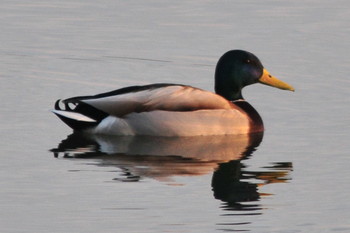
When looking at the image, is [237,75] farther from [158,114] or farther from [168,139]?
[168,139]

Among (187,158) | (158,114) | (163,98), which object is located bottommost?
(187,158)

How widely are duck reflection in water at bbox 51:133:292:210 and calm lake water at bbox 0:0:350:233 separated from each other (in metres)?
0.02

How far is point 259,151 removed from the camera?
15.2 metres

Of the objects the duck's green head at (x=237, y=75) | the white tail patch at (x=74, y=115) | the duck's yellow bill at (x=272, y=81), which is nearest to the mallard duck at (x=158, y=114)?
the white tail patch at (x=74, y=115)

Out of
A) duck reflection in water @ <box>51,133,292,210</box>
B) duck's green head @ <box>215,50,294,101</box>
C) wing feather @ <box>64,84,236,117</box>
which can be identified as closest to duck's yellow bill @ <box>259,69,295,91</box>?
duck's green head @ <box>215,50,294,101</box>

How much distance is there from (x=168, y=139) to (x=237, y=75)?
1.55m

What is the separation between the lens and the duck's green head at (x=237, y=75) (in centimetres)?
1695

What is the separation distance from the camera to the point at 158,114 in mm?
16172

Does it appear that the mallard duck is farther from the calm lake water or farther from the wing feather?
the calm lake water

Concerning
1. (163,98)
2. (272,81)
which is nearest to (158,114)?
(163,98)

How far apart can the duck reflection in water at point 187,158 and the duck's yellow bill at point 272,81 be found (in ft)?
3.24

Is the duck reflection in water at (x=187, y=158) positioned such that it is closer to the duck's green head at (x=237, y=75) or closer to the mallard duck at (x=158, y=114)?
the mallard duck at (x=158, y=114)

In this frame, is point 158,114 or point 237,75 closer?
point 158,114

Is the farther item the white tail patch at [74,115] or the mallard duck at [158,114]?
the mallard duck at [158,114]
